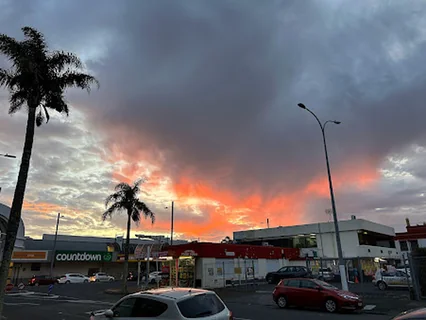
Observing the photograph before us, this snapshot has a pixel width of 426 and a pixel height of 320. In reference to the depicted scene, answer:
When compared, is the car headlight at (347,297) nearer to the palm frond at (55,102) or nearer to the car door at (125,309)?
the car door at (125,309)

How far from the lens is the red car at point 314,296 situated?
16078 millimetres

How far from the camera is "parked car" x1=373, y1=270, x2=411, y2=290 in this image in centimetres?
2736

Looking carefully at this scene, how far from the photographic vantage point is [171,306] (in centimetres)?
680

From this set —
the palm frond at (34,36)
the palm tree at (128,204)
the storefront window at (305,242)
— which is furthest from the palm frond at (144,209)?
the storefront window at (305,242)

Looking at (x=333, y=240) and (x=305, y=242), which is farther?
(x=305, y=242)

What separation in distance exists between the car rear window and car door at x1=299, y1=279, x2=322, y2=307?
11149 mm

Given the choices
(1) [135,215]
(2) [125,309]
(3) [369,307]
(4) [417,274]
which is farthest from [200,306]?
(1) [135,215]

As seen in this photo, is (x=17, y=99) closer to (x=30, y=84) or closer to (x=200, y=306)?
(x=30, y=84)

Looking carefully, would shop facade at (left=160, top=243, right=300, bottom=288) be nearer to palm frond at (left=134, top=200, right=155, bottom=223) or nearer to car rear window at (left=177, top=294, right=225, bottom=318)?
palm frond at (left=134, top=200, right=155, bottom=223)

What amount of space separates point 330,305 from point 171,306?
12108 millimetres

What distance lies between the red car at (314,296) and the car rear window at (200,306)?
1096cm

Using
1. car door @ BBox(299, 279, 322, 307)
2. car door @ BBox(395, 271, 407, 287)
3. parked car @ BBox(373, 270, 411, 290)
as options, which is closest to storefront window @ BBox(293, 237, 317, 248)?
parked car @ BBox(373, 270, 411, 290)

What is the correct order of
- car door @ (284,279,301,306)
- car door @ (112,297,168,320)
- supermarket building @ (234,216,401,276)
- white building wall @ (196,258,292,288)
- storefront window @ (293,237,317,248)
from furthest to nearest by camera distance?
1. storefront window @ (293,237,317,248)
2. supermarket building @ (234,216,401,276)
3. white building wall @ (196,258,292,288)
4. car door @ (284,279,301,306)
5. car door @ (112,297,168,320)

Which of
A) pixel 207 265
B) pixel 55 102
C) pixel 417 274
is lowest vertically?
pixel 417 274
